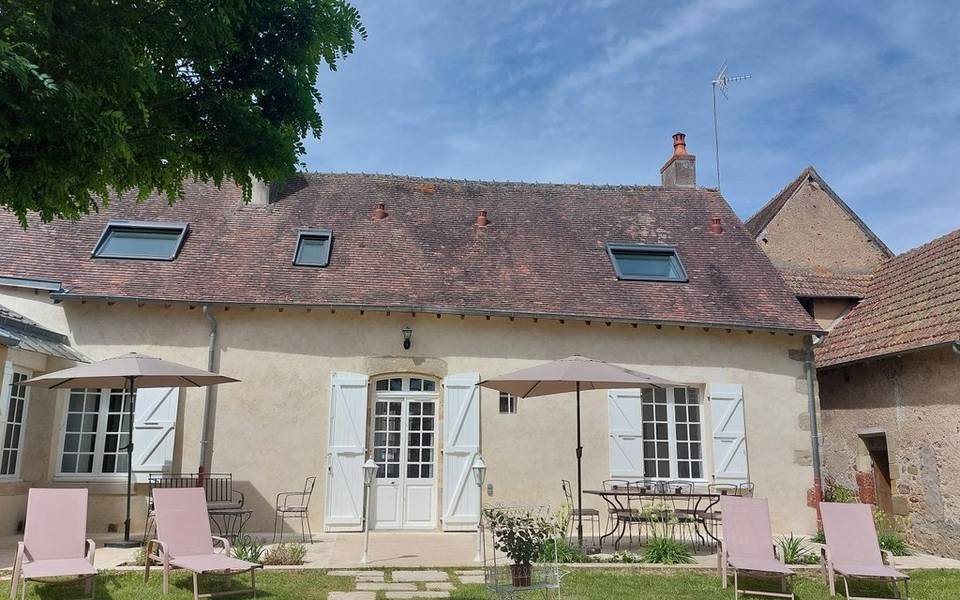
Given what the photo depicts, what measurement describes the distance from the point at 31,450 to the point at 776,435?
1009cm

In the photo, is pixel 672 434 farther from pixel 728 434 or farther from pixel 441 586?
pixel 441 586

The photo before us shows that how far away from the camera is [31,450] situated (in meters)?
9.25

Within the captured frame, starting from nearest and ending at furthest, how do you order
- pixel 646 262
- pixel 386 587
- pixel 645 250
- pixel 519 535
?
pixel 519 535, pixel 386 587, pixel 646 262, pixel 645 250

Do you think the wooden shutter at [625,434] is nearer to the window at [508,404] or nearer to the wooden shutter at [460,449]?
the window at [508,404]

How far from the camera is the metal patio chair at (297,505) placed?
934 centimetres

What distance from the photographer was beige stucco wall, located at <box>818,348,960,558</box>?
8.55 metres

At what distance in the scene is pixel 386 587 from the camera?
602 cm

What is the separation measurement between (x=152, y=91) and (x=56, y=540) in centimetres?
420

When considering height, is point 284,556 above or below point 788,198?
below

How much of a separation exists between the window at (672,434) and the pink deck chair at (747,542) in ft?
12.0

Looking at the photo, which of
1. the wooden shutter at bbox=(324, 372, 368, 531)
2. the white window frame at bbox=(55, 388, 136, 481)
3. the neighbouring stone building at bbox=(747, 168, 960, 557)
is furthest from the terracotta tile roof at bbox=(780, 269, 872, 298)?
the white window frame at bbox=(55, 388, 136, 481)

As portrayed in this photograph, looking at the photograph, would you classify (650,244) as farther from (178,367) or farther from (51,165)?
(51,165)

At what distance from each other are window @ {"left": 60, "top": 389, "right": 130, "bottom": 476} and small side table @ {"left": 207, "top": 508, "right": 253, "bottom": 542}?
1.53m

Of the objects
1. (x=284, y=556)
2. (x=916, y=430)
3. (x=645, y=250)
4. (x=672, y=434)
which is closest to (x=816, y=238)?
(x=645, y=250)
